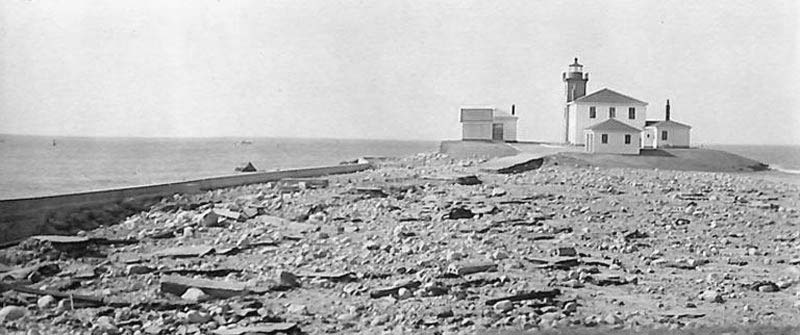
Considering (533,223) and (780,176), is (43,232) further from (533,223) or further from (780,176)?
(780,176)

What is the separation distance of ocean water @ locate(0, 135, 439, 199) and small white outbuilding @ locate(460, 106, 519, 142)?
0.58 feet

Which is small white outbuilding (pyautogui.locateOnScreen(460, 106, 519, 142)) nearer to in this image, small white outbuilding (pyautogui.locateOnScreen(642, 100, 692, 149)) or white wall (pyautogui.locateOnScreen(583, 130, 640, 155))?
white wall (pyautogui.locateOnScreen(583, 130, 640, 155))

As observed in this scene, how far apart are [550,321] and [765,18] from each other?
5.18 feet

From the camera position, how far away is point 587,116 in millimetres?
3875

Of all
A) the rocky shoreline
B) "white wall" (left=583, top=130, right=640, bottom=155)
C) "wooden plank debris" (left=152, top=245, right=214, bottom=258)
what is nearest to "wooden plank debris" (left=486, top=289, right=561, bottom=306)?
the rocky shoreline

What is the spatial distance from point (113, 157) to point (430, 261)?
61.7 inches

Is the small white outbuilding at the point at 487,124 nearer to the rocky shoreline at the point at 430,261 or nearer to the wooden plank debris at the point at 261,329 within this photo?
the rocky shoreline at the point at 430,261

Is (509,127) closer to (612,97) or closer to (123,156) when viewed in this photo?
(612,97)

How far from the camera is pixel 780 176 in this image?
3.43 meters

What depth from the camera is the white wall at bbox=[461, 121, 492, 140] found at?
337 centimetres

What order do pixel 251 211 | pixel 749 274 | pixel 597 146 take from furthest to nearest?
pixel 597 146
pixel 251 211
pixel 749 274

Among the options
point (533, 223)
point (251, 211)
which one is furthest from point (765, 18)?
point (251, 211)

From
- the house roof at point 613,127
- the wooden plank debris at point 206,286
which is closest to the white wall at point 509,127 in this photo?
the house roof at point 613,127

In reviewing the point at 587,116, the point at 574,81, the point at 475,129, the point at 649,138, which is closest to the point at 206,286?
the point at 475,129
